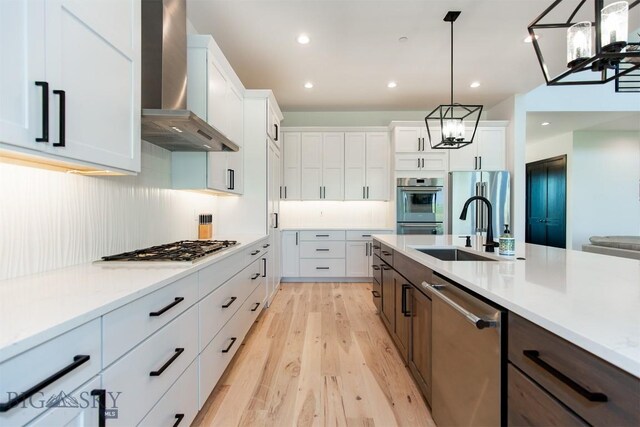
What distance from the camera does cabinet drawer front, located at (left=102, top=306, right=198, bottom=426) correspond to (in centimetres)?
93

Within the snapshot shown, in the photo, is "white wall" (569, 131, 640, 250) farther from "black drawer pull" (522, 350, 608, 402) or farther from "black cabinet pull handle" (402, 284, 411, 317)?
"black drawer pull" (522, 350, 608, 402)

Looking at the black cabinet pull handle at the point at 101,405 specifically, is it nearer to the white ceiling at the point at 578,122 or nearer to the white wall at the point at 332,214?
the white wall at the point at 332,214

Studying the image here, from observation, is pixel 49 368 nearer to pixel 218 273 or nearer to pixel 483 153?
pixel 218 273

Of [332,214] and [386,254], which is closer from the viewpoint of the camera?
[386,254]

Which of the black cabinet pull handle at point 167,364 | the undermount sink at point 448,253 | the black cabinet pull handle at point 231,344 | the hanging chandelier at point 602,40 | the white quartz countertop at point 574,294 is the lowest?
the black cabinet pull handle at point 231,344

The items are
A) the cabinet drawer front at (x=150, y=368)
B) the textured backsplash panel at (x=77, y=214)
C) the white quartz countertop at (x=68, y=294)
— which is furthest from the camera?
the textured backsplash panel at (x=77, y=214)

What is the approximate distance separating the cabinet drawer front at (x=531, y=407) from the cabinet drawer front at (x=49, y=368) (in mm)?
1255

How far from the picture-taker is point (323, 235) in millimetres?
4637

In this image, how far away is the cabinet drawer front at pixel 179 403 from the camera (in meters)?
1.14

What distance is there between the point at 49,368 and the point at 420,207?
4.48 m

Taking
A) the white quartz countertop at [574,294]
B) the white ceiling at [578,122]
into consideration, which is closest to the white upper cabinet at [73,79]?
the white quartz countertop at [574,294]

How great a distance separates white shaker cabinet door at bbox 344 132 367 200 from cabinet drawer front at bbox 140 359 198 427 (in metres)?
3.84

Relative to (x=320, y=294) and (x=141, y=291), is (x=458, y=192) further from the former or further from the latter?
(x=141, y=291)

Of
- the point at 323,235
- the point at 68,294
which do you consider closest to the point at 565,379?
the point at 68,294
